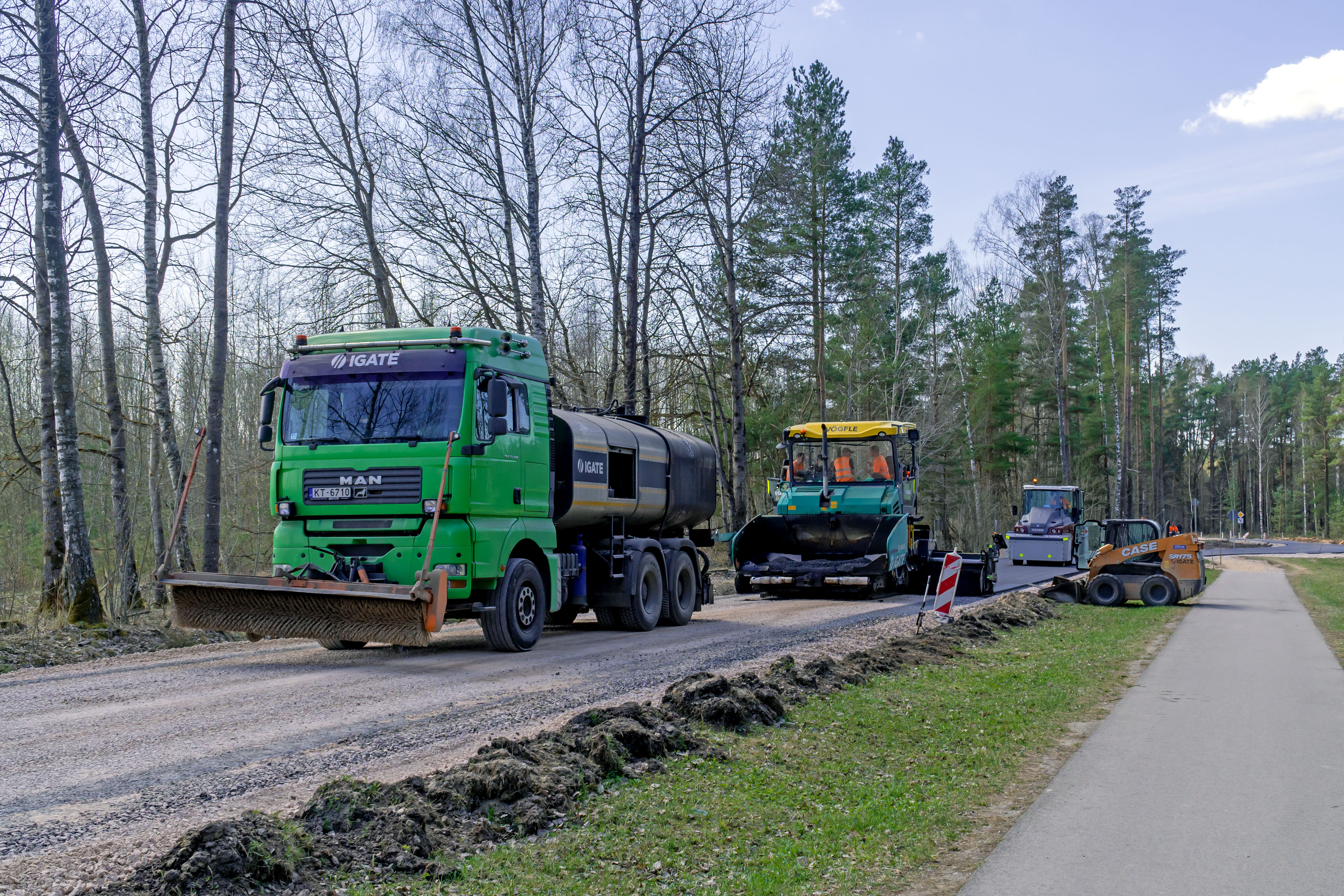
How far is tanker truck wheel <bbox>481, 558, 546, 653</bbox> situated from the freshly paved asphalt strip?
580 cm

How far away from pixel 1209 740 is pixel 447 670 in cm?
650

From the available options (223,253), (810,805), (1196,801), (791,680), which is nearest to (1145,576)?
(791,680)

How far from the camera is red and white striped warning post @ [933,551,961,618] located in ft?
46.2

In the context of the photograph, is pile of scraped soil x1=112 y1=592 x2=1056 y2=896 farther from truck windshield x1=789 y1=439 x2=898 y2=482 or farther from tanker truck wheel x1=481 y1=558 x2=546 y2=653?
truck windshield x1=789 y1=439 x2=898 y2=482

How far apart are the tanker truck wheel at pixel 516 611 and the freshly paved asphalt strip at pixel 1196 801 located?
5.80m

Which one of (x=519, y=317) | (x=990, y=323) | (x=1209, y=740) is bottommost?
(x=1209, y=740)

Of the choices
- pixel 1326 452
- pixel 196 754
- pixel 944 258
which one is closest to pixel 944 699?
pixel 196 754

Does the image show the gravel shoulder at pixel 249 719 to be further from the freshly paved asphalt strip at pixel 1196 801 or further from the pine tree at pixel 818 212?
the pine tree at pixel 818 212

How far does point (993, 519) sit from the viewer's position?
157 ft

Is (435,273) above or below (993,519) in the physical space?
above

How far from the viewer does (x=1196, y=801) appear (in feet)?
18.8

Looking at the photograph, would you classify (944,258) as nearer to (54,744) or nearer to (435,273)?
(435,273)

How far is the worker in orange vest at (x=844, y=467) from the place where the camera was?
67.7 ft

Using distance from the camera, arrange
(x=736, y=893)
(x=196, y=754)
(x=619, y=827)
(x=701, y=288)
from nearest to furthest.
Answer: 1. (x=736, y=893)
2. (x=619, y=827)
3. (x=196, y=754)
4. (x=701, y=288)
